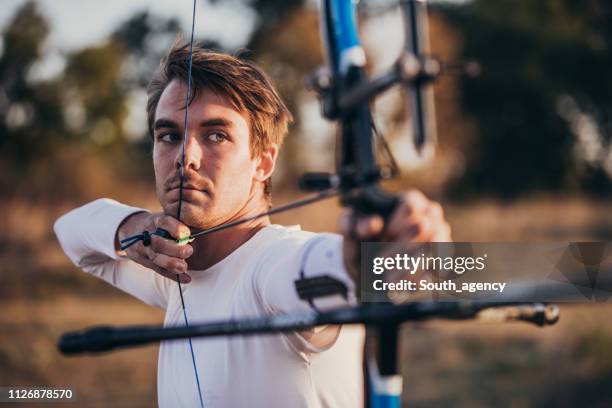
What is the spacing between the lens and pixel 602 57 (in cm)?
1227

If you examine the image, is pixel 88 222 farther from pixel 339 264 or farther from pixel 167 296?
pixel 339 264

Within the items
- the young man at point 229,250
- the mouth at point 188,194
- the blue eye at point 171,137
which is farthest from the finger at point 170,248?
the blue eye at point 171,137

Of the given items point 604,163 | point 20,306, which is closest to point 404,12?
point 20,306

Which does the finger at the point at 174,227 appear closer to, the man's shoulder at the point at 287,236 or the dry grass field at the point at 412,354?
the man's shoulder at the point at 287,236

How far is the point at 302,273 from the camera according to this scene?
1.25 meters

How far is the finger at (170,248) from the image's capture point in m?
1.63

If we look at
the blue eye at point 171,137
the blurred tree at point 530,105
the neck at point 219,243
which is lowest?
the neck at point 219,243

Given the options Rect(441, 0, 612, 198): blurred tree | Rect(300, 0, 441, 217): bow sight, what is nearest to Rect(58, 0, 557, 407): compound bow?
Rect(300, 0, 441, 217): bow sight

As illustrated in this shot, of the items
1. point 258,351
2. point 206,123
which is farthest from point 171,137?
point 258,351

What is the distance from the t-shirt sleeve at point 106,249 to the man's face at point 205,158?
1.21 ft

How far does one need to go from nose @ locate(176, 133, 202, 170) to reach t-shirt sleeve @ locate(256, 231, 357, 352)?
0.29 m

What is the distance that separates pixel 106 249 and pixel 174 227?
1.74ft

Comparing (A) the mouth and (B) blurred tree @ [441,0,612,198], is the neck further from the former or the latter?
(B) blurred tree @ [441,0,612,198]

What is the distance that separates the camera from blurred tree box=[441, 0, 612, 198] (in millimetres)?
13609
